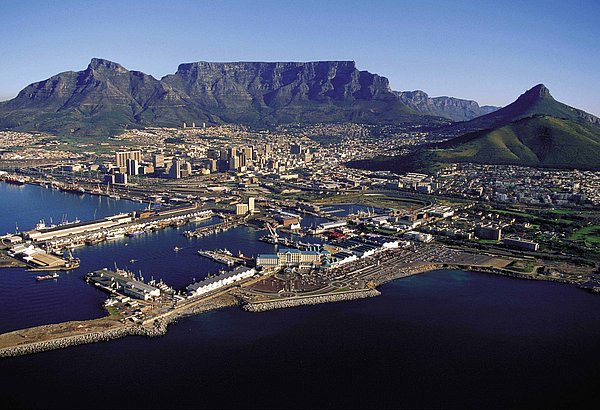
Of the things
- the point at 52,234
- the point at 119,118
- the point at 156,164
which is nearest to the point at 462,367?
the point at 52,234

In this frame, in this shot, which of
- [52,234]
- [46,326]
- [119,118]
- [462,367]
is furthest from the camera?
[119,118]

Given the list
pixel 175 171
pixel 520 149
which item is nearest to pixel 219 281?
pixel 175 171

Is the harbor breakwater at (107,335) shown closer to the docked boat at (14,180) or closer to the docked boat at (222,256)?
the docked boat at (222,256)

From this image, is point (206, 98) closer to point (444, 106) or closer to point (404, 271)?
point (444, 106)

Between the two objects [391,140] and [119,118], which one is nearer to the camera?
[391,140]

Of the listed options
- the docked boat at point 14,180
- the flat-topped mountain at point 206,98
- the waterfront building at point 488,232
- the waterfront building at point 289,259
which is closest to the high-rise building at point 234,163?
the docked boat at point 14,180

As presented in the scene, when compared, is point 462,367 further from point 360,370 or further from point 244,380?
point 244,380
